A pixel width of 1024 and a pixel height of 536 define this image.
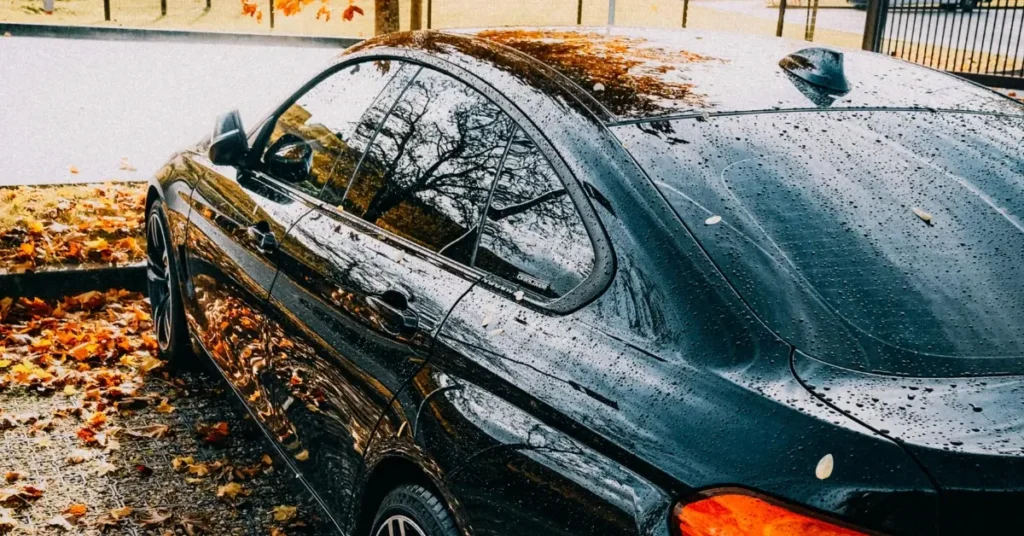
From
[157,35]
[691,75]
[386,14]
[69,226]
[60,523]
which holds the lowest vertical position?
[60,523]

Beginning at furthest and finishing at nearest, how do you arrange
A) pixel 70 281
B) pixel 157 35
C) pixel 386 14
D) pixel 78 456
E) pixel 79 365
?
1. pixel 157 35
2. pixel 386 14
3. pixel 70 281
4. pixel 79 365
5. pixel 78 456

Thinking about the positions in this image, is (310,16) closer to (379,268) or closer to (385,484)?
(379,268)

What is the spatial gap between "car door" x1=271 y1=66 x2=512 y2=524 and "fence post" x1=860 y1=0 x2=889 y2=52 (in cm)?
1164

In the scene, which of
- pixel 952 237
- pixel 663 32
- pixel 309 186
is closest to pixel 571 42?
pixel 663 32

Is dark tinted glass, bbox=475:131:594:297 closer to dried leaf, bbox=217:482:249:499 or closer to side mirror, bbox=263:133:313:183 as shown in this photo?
side mirror, bbox=263:133:313:183

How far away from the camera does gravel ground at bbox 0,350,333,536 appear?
4027mm

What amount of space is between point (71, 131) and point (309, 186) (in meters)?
8.35

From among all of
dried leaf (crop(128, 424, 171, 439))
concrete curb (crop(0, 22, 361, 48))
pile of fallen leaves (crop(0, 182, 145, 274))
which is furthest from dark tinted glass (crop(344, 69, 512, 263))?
concrete curb (crop(0, 22, 361, 48))

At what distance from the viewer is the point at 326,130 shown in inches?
150

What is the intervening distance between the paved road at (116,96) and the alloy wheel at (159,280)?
11.4 feet

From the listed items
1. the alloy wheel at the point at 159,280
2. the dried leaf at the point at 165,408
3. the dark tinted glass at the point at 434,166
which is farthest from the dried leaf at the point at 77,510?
the dark tinted glass at the point at 434,166

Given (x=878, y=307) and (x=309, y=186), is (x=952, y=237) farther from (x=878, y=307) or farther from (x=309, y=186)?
(x=309, y=186)

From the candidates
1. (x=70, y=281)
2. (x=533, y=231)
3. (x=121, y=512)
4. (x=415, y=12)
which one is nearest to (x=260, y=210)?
(x=121, y=512)

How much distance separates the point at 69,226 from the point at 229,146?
3.36 meters
